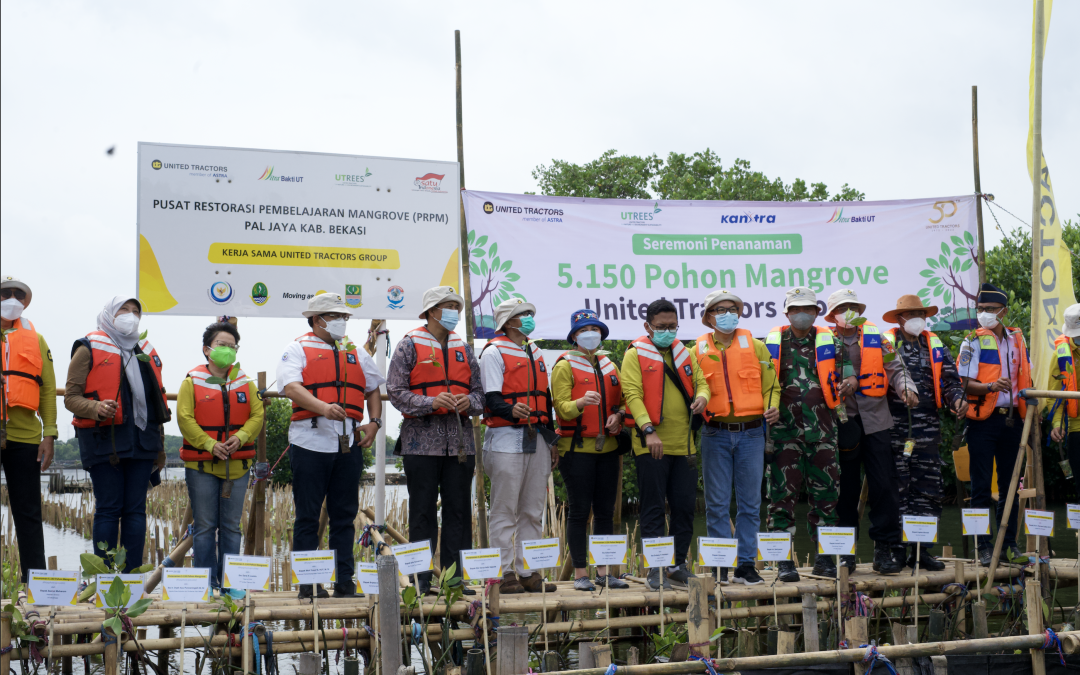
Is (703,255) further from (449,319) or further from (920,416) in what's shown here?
(449,319)

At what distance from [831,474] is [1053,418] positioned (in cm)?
192

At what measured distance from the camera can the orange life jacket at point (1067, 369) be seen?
6.42 m

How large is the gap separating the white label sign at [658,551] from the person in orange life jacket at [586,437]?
59 cm

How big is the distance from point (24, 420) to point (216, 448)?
1149 mm

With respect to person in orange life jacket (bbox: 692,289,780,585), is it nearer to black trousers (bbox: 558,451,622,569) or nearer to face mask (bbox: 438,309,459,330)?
black trousers (bbox: 558,451,622,569)

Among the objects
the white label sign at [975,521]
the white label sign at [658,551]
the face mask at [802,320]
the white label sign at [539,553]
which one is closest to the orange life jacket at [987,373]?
the white label sign at [975,521]

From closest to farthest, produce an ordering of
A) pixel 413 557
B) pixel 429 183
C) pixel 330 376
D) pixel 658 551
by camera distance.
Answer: pixel 413 557 < pixel 658 551 < pixel 330 376 < pixel 429 183

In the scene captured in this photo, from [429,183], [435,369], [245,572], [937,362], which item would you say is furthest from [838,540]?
[429,183]

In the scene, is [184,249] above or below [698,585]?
above

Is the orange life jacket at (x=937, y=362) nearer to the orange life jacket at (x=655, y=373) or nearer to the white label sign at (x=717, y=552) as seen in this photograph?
the orange life jacket at (x=655, y=373)

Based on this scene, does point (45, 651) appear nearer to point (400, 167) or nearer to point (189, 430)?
point (189, 430)

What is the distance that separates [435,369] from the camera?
5.44m

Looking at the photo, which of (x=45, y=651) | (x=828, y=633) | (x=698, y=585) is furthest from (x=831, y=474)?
(x=45, y=651)

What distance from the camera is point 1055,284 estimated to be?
6.30 meters
